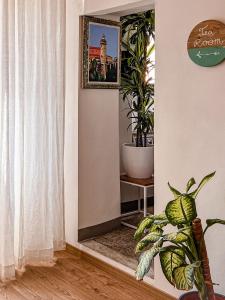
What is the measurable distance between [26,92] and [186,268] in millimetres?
1907

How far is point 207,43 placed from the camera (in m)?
2.32

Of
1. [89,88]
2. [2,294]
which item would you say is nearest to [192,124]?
[89,88]

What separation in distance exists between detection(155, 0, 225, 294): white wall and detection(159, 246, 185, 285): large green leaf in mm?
476

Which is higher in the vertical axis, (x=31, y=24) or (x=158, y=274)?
(x=31, y=24)

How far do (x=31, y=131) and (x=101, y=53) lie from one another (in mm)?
945

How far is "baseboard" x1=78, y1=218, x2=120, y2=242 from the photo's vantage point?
3580mm

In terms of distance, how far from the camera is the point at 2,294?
Result: 285 cm

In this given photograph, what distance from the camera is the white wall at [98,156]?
3.51m

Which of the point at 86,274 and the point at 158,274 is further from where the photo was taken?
the point at 86,274

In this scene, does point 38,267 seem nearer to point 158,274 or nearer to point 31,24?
point 158,274

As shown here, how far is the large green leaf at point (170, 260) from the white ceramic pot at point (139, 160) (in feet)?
5.93

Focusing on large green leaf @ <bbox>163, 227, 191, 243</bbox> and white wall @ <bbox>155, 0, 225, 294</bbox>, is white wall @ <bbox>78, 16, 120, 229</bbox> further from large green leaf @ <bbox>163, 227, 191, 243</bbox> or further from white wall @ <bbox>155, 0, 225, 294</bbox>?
large green leaf @ <bbox>163, 227, 191, 243</bbox>

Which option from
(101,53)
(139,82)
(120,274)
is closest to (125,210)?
(120,274)

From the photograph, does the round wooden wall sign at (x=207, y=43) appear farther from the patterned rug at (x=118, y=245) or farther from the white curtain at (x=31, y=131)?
the patterned rug at (x=118, y=245)
